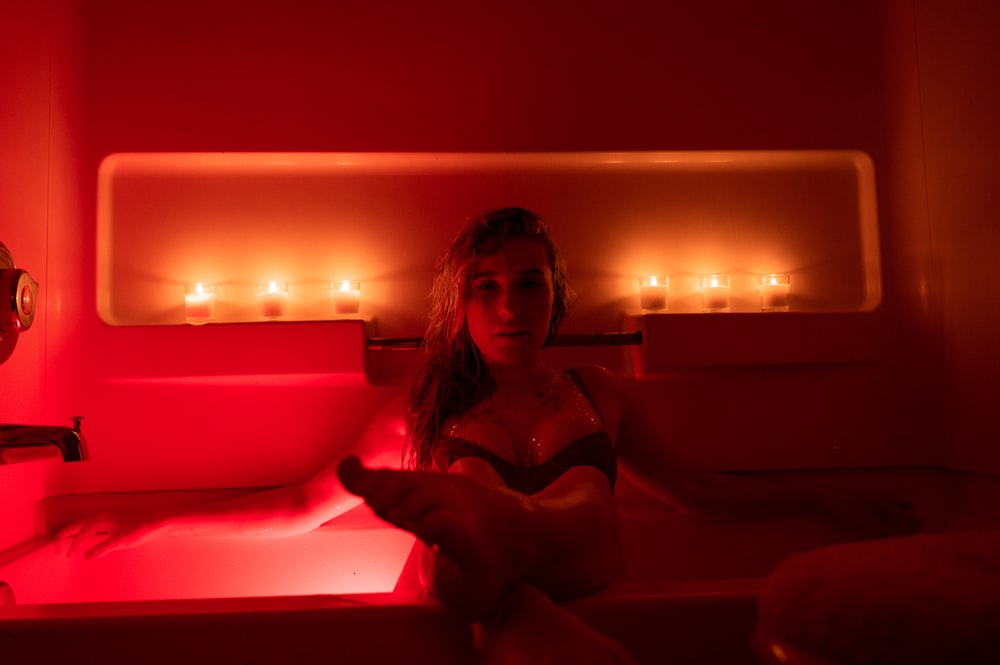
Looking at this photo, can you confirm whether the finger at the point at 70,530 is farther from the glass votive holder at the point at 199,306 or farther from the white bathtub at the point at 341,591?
the glass votive holder at the point at 199,306

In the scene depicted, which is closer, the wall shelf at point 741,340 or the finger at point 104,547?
the finger at point 104,547

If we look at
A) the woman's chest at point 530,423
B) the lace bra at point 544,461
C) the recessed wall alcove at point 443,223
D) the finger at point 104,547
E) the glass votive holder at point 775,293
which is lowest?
the finger at point 104,547

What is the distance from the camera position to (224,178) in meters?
1.43

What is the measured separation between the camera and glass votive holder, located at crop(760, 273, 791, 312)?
1418 mm

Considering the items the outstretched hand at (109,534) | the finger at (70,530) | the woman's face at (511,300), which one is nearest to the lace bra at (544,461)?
the woman's face at (511,300)

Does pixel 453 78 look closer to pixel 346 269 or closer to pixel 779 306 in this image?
pixel 346 269

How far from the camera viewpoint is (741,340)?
128cm

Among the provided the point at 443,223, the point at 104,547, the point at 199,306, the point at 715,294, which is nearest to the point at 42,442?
the point at 104,547

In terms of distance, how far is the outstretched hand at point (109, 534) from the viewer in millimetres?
1080

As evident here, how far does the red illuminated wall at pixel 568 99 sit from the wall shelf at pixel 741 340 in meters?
0.18

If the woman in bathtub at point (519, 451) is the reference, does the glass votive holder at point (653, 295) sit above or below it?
above

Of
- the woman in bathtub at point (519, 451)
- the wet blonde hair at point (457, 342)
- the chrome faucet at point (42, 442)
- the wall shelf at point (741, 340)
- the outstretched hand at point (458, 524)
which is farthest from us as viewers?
the wall shelf at point (741, 340)

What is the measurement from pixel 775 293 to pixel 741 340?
0.22 m

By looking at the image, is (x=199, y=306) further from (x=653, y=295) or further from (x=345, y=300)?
(x=653, y=295)
